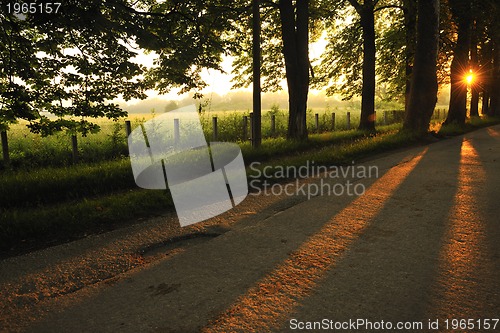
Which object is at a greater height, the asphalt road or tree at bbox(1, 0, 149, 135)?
tree at bbox(1, 0, 149, 135)

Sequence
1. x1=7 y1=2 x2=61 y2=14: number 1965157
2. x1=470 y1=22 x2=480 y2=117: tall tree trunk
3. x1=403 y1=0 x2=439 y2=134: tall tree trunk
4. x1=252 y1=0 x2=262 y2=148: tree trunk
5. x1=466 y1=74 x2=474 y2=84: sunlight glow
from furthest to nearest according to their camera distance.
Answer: x1=466 y1=74 x2=474 y2=84: sunlight glow → x1=470 y1=22 x2=480 y2=117: tall tree trunk → x1=403 y1=0 x2=439 y2=134: tall tree trunk → x1=252 y1=0 x2=262 y2=148: tree trunk → x1=7 y1=2 x2=61 y2=14: number 1965157

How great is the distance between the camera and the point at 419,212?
476cm

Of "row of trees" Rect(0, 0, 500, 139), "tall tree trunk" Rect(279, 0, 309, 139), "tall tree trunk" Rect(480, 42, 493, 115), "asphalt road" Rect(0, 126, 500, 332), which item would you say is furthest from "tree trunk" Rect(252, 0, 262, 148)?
"tall tree trunk" Rect(480, 42, 493, 115)

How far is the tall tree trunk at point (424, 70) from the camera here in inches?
521

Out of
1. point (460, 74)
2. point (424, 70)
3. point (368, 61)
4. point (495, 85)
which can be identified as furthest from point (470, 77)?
point (424, 70)

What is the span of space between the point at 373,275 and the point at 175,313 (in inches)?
67.7

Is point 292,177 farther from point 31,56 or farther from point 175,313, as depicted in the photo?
point 31,56

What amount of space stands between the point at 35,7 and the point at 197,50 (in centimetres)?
318

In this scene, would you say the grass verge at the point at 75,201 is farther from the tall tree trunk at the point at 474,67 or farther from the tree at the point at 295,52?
the tall tree trunk at the point at 474,67

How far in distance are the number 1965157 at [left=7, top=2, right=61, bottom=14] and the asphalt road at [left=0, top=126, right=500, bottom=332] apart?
174 inches

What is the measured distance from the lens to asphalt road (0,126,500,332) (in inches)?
98.4

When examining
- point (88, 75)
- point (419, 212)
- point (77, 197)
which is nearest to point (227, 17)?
point (88, 75)

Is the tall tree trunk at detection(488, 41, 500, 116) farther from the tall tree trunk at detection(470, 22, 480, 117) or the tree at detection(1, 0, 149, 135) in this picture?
the tree at detection(1, 0, 149, 135)

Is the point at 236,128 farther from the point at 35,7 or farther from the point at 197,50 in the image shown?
the point at 35,7
